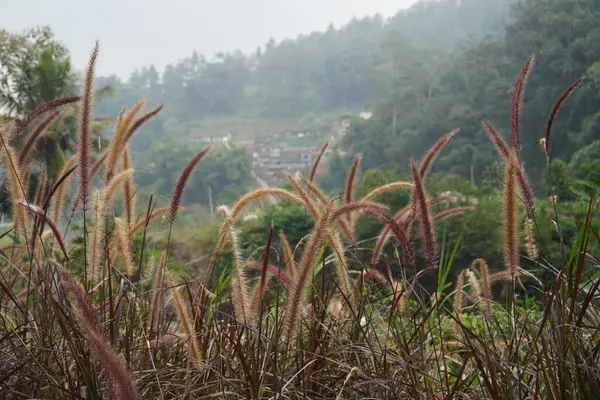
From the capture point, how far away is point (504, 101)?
20.5 m

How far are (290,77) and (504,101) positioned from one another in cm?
1644

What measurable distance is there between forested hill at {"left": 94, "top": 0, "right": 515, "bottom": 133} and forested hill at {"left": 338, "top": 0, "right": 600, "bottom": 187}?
17.5 feet

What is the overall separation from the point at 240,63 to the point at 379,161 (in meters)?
14.7

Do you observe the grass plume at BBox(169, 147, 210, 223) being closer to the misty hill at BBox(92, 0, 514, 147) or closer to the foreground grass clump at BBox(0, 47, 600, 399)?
the foreground grass clump at BBox(0, 47, 600, 399)

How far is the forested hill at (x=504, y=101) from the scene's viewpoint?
58.5ft

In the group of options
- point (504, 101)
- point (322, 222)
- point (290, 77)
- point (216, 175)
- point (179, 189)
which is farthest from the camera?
point (290, 77)

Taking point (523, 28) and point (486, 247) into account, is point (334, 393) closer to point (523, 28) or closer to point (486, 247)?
point (486, 247)

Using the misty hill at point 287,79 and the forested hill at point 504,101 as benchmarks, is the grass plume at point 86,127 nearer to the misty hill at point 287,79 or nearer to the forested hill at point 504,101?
the forested hill at point 504,101

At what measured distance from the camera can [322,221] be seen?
2.68 feet

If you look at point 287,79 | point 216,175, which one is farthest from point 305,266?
point 287,79

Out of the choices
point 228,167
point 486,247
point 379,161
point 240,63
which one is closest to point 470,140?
point 379,161

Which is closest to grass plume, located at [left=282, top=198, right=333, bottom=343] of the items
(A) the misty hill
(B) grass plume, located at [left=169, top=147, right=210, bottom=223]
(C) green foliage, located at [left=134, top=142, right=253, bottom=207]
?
(B) grass plume, located at [left=169, top=147, right=210, bottom=223]

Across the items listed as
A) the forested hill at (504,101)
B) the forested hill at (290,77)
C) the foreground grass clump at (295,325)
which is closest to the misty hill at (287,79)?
the forested hill at (290,77)

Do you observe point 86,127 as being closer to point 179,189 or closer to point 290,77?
point 179,189
